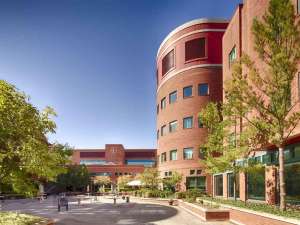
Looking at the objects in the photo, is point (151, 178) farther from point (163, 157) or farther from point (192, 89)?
point (192, 89)

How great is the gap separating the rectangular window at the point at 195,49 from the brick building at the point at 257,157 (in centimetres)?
1105

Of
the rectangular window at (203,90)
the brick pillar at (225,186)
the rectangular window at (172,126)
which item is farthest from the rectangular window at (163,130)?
the brick pillar at (225,186)

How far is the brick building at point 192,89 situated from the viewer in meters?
53.6

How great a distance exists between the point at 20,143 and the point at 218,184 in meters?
29.4

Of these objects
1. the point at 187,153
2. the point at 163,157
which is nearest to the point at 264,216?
the point at 187,153

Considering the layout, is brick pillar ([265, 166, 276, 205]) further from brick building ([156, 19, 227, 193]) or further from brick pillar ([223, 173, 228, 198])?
brick building ([156, 19, 227, 193])

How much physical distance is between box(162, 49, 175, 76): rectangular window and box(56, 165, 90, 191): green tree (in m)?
34.4

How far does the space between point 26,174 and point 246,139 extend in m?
14.5

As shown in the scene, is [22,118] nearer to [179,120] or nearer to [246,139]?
[246,139]

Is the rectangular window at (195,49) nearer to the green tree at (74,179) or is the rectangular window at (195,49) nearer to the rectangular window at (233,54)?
the rectangular window at (233,54)

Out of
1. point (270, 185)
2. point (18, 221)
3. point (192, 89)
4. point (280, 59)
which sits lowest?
point (18, 221)

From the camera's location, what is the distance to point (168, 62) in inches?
2421

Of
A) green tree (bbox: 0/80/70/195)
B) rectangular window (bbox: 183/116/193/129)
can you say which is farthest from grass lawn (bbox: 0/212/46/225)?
rectangular window (bbox: 183/116/193/129)

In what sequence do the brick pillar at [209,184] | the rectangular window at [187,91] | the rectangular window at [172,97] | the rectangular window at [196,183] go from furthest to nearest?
the rectangular window at [172,97], the rectangular window at [187,91], the rectangular window at [196,183], the brick pillar at [209,184]
